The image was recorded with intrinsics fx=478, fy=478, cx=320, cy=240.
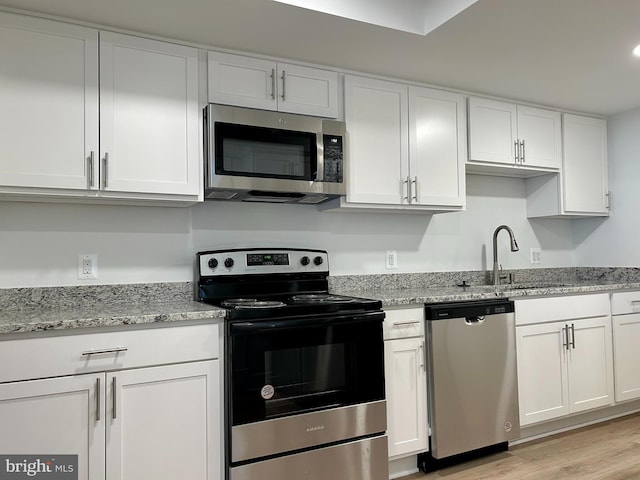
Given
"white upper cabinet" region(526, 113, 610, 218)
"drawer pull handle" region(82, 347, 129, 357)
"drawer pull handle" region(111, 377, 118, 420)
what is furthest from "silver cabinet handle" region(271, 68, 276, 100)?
"white upper cabinet" region(526, 113, 610, 218)

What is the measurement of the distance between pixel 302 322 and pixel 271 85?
1.19m

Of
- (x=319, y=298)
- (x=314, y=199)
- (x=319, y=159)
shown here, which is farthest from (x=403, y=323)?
(x=319, y=159)

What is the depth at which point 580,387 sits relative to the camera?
9.48 feet

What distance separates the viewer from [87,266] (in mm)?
2248

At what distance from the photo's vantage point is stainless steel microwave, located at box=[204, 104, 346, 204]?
7.24ft

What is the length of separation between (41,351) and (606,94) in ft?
11.2

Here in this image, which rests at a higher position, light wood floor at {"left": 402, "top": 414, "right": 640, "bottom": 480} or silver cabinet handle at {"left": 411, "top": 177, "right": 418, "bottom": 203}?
silver cabinet handle at {"left": 411, "top": 177, "right": 418, "bottom": 203}

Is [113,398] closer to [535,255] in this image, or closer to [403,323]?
[403,323]

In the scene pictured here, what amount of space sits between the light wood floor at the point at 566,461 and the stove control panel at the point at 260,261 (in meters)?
1.19

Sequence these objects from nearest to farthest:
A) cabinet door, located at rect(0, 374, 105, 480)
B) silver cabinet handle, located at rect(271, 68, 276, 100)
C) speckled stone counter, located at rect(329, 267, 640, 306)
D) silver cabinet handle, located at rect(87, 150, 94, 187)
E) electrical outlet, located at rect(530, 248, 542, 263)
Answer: cabinet door, located at rect(0, 374, 105, 480) < silver cabinet handle, located at rect(87, 150, 94, 187) < silver cabinet handle, located at rect(271, 68, 276, 100) < speckled stone counter, located at rect(329, 267, 640, 306) < electrical outlet, located at rect(530, 248, 542, 263)

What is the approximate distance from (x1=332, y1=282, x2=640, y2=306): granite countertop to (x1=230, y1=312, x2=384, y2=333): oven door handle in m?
0.16

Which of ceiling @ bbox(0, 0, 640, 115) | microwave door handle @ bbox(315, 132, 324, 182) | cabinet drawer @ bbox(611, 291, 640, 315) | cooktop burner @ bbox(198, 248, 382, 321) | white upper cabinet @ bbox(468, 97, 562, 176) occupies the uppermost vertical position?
ceiling @ bbox(0, 0, 640, 115)

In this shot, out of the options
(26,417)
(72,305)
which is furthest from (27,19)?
(26,417)

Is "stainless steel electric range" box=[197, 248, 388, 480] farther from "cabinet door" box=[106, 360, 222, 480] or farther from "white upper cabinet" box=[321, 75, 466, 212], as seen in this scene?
"white upper cabinet" box=[321, 75, 466, 212]
